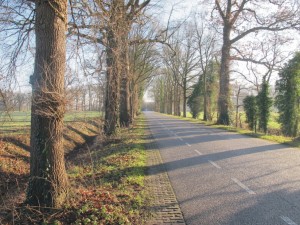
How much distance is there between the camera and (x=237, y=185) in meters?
6.93

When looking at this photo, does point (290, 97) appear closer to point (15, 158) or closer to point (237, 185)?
point (237, 185)

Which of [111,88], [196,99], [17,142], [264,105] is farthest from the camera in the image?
[196,99]

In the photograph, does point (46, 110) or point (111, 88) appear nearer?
point (46, 110)

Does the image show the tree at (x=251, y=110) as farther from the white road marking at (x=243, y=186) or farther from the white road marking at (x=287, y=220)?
the white road marking at (x=287, y=220)

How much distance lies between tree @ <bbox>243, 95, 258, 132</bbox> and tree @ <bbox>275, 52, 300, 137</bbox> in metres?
2.58

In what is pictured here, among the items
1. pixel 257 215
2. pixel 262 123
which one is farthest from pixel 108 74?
pixel 262 123

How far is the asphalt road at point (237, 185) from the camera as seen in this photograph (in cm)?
508

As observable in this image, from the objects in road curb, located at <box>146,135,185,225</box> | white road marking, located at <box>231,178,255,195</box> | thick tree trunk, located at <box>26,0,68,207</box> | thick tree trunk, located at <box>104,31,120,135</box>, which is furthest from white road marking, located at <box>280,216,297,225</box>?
thick tree trunk, located at <box>104,31,120,135</box>

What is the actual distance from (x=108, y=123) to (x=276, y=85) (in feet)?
62.2

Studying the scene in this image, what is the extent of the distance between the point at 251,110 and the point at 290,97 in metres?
3.59

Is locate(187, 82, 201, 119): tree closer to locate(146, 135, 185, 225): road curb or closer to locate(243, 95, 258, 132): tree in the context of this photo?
locate(243, 95, 258, 132): tree

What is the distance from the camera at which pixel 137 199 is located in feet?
20.1

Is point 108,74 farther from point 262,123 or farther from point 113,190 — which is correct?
point 262,123

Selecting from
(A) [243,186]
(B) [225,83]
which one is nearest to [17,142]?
(A) [243,186]
